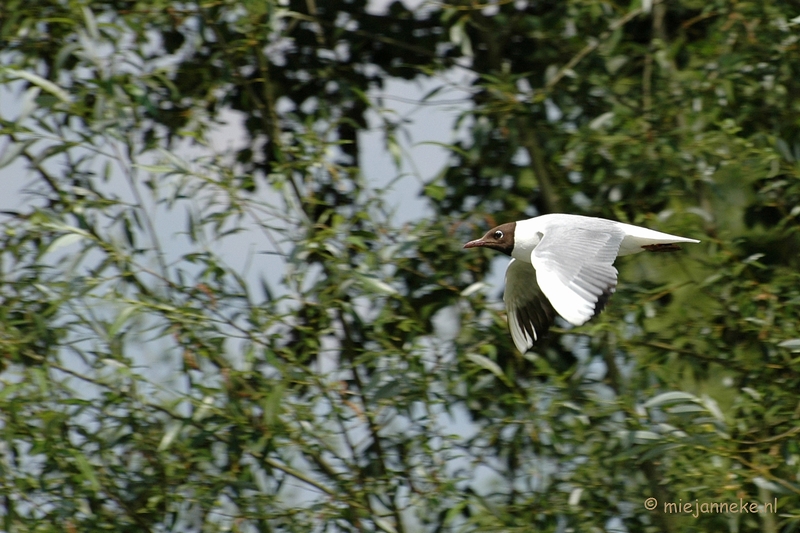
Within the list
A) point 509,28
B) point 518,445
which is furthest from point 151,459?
point 509,28

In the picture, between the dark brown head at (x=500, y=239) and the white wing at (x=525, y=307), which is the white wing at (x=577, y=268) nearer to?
the dark brown head at (x=500, y=239)

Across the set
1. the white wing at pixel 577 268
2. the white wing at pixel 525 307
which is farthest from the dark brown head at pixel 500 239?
the white wing at pixel 577 268

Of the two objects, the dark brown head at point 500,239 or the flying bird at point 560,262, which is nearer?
the flying bird at point 560,262

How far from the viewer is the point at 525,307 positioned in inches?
159

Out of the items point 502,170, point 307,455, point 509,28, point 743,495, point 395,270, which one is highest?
point 509,28

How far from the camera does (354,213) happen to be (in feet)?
13.6

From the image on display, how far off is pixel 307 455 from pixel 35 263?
110 cm

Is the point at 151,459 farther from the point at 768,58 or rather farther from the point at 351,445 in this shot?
the point at 768,58

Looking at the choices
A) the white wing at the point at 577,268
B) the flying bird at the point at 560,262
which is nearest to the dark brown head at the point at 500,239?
the flying bird at the point at 560,262

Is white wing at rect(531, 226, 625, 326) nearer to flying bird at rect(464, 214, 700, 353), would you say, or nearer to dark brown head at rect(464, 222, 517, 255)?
flying bird at rect(464, 214, 700, 353)

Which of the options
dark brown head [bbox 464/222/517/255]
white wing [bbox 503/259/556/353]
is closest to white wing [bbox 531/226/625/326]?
dark brown head [bbox 464/222/517/255]

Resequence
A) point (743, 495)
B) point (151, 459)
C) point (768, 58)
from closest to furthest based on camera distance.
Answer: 1. point (743, 495)
2. point (151, 459)
3. point (768, 58)

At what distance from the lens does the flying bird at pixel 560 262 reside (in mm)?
3137

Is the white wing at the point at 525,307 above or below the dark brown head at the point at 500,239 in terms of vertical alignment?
below
